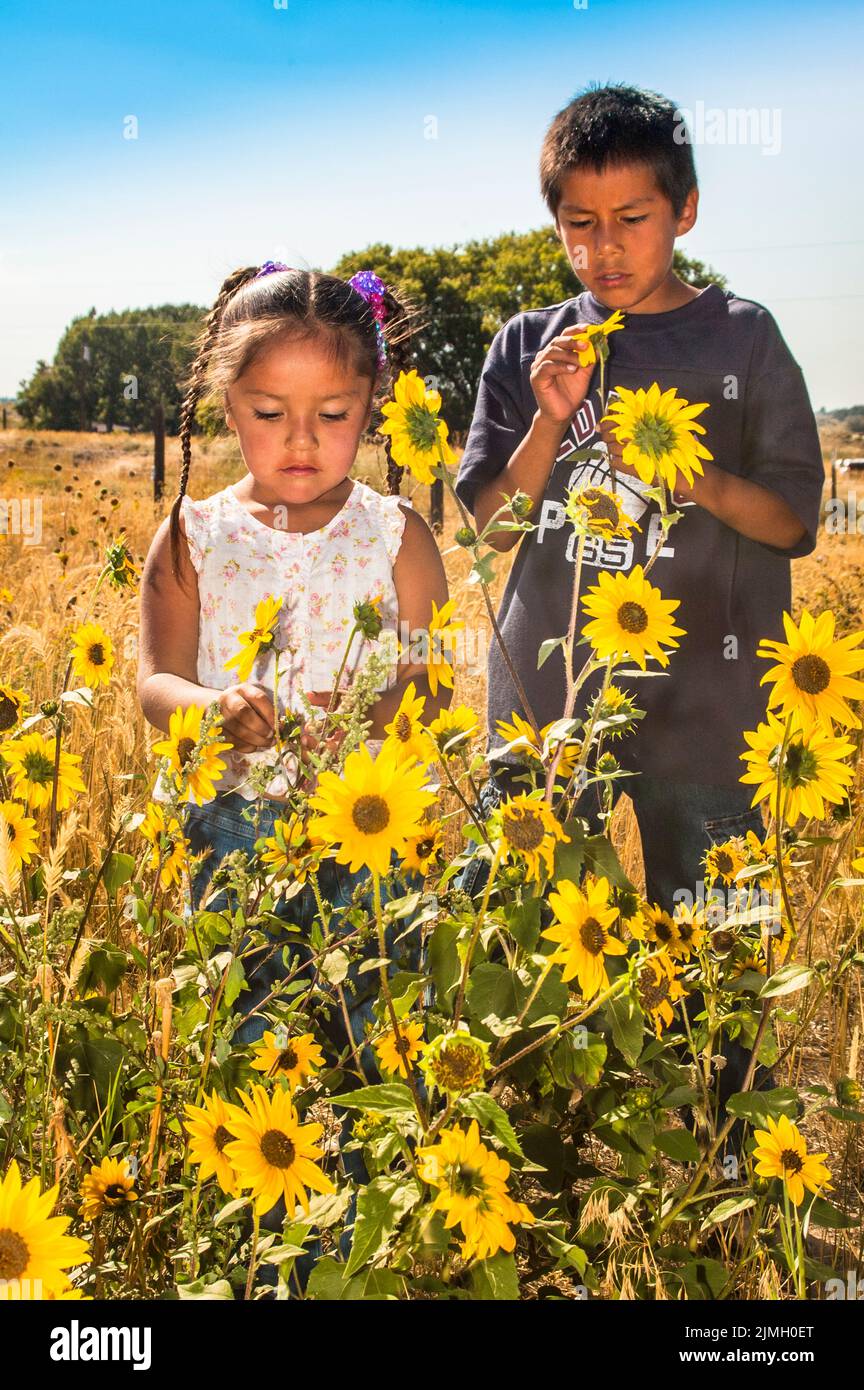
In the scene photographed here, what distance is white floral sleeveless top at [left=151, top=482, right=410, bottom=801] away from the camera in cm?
177

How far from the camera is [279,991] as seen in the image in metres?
1.27

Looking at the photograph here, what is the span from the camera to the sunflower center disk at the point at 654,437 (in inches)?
51.2

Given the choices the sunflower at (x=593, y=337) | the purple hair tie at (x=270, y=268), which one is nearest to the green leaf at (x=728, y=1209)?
the sunflower at (x=593, y=337)

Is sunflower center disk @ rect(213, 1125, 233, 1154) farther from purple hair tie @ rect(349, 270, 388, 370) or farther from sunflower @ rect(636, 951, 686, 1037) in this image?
purple hair tie @ rect(349, 270, 388, 370)

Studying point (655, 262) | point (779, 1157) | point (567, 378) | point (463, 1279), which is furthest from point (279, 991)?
point (655, 262)

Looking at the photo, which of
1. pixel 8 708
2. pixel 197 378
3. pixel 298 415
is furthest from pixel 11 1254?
pixel 197 378

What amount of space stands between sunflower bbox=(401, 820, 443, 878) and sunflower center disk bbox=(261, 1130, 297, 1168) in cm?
38

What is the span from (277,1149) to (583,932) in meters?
0.36

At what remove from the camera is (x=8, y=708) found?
1.45 meters

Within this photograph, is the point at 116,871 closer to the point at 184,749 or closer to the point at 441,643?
the point at 184,749

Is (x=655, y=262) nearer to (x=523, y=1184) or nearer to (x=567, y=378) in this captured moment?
(x=567, y=378)

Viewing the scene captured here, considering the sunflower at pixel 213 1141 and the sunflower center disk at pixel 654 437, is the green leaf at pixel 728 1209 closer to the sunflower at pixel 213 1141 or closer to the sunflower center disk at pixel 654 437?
Result: the sunflower at pixel 213 1141

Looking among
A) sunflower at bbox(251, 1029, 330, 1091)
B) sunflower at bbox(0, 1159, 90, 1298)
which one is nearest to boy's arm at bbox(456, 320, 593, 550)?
sunflower at bbox(251, 1029, 330, 1091)

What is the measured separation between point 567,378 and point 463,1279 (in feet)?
3.60
